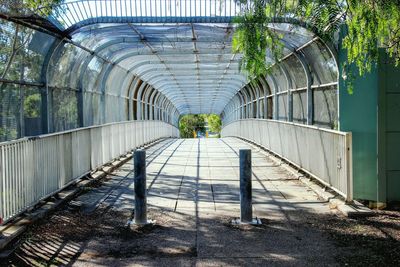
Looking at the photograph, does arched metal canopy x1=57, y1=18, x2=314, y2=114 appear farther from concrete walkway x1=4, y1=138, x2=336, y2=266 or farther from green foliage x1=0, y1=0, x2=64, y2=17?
concrete walkway x1=4, y1=138, x2=336, y2=266

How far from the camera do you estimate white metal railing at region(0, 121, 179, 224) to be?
6.16 m

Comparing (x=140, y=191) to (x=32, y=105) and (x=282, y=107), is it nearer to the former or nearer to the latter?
(x=32, y=105)

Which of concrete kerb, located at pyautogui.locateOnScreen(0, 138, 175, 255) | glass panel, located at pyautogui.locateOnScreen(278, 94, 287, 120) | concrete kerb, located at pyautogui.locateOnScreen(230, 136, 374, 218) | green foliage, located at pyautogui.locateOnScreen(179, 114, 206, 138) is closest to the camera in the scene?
concrete kerb, located at pyautogui.locateOnScreen(0, 138, 175, 255)

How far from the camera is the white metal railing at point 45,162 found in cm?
616

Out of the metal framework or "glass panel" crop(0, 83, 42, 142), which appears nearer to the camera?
"glass panel" crop(0, 83, 42, 142)

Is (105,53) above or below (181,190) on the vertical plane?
above

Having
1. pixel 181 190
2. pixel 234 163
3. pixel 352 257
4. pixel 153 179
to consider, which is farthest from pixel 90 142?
pixel 352 257

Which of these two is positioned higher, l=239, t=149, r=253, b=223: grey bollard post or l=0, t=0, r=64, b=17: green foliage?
l=0, t=0, r=64, b=17: green foliage

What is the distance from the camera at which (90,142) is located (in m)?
10.8

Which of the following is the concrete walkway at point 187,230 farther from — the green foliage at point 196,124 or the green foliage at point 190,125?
the green foliage at point 196,124

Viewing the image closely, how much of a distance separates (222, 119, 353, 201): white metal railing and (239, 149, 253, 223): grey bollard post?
153 cm

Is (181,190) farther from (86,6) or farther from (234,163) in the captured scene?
(234,163)

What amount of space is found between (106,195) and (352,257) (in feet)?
16.2

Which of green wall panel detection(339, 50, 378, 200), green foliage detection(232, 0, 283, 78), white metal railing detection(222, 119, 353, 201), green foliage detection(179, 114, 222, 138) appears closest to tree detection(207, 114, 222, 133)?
green foliage detection(179, 114, 222, 138)
